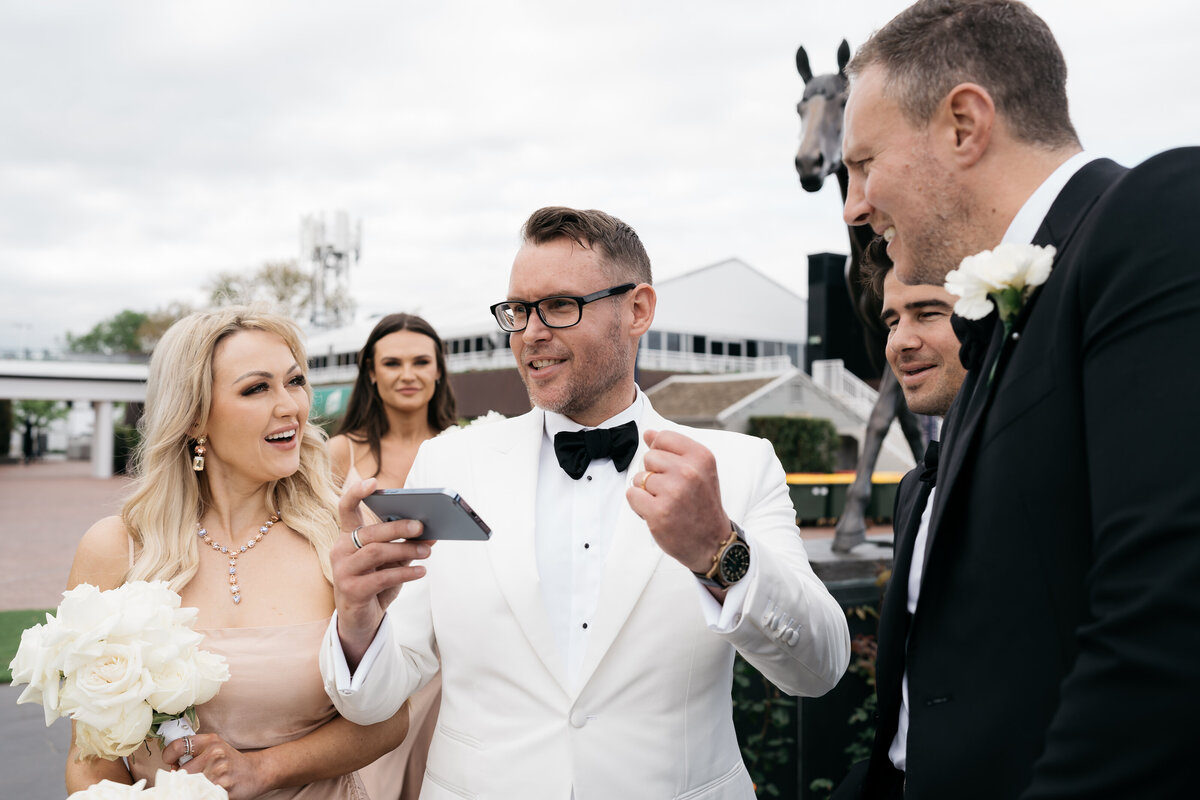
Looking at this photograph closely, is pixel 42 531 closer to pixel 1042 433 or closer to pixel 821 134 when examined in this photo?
pixel 821 134

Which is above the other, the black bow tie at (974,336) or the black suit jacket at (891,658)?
the black bow tie at (974,336)

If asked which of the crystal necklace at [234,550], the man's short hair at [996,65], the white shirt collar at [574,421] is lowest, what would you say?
the crystal necklace at [234,550]

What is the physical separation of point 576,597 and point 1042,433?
149 centimetres

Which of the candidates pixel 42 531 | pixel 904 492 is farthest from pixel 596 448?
pixel 42 531

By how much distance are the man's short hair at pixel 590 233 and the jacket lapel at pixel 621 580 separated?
2.01ft

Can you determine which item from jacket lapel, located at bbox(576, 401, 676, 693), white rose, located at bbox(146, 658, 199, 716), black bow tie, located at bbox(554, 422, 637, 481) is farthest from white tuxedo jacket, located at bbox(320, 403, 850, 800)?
white rose, located at bbox(146, 658, 199, 716)

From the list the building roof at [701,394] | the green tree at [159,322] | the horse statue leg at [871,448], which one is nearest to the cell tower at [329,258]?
the green tree at [159,322]

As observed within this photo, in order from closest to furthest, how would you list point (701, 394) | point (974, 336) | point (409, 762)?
point (974, 336) → point (409, 762) → point (701, 394)

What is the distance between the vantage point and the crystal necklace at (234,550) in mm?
2787

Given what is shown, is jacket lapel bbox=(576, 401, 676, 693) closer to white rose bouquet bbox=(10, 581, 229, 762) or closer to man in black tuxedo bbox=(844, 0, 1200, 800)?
man in black tuxedo bbox=(844, 0, 1200, 800)

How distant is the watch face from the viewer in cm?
180

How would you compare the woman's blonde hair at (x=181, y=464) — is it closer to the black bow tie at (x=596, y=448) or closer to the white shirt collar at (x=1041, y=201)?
the black bow tie at (x=596, y=448)

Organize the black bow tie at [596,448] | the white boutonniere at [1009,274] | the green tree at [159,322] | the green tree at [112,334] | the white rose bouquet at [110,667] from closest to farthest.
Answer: the white boutonniere at [1009,274], the white rose bouquet at [110,667], the black bow tie at [596,448], the green tree at [159,322], the green tree at [112,334]

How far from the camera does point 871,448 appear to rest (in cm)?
738
